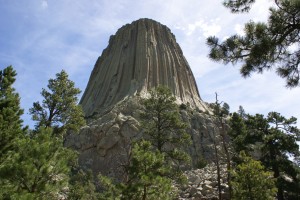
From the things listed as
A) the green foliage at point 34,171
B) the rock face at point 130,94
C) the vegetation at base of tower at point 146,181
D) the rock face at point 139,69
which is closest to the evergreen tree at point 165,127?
the vegetation at base of tower at point 146,181

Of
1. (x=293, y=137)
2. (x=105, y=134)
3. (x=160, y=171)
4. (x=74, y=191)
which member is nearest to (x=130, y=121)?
(x=105, y=134)

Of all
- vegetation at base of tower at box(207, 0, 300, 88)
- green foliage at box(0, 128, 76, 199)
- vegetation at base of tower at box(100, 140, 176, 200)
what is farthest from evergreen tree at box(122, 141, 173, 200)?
vegetation at base of tower at box(207, 0, 300, 88)

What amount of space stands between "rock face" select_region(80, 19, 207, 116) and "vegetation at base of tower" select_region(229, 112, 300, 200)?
4101 cm

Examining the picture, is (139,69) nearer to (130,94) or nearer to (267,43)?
(130,94)

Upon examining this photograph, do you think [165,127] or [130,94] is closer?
[165,127]

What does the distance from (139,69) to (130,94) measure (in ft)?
34.5

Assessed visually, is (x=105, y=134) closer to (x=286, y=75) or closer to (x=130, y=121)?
(x=130, y=121)

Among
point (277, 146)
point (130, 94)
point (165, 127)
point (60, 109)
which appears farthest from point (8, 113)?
point (130, 94)

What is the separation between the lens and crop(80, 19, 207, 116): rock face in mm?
72562

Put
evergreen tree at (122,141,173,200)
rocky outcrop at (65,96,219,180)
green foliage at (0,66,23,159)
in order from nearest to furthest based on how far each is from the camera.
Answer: evergreen tree at (122,141,173,200) → green foliage at (0,66,23,159) → rocky outcrop at (65,96,219,180)

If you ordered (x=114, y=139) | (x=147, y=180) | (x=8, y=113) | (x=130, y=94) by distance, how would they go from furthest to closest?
(x=130, y=94) → (x=114, y=139) → (x=8, y=113) → (x=147, y=180)

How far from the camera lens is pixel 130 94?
6775cm

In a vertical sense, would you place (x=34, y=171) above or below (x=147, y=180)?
below

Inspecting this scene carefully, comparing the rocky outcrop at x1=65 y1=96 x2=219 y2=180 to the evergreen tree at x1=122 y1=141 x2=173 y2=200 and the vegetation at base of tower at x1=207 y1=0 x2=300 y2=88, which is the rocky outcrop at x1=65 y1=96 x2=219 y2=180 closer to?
the evergreen tree at x1=122 y1=141 x2=173 y2=200
